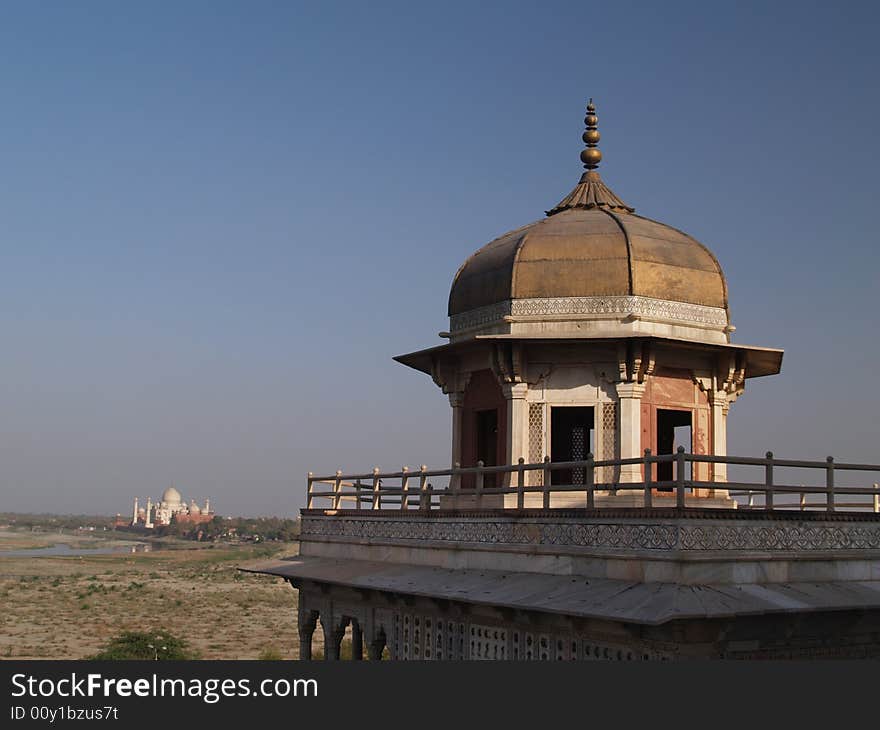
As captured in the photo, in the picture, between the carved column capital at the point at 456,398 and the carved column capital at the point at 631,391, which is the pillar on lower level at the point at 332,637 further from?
the carved column capital at the point at 631,391

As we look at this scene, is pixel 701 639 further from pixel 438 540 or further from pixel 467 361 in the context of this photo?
pixel 467 361

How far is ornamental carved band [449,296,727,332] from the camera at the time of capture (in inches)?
677

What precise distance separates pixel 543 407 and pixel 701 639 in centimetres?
705

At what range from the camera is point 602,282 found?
17.4 meters

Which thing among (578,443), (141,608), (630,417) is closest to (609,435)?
(630,417)

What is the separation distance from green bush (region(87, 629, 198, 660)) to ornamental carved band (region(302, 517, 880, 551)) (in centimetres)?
3691

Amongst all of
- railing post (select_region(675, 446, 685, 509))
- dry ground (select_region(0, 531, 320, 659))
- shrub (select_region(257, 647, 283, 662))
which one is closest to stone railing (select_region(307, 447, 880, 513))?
railing post (select_region(675, 446, 685, 509))

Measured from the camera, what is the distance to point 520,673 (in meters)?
11.1

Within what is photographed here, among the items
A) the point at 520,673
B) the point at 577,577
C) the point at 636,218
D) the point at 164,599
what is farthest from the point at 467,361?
the point at 164,599

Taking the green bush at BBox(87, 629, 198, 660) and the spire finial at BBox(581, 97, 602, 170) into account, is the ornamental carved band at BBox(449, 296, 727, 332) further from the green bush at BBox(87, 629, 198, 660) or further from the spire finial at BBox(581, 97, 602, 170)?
the green bush at BBox(87, 629, 198, 660)

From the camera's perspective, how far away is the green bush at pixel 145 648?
48.9 meters

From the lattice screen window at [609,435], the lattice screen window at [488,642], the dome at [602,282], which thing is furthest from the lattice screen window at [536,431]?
the lattice screen window at [488,642]

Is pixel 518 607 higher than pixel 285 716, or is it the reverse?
pixel 518 607

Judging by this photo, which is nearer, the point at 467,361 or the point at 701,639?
the point at 701,639
